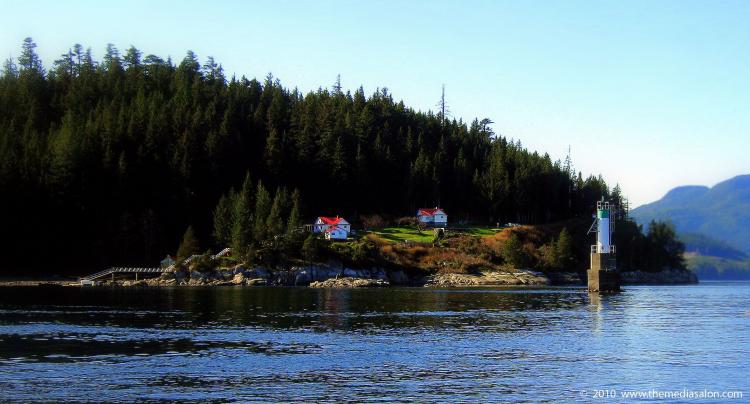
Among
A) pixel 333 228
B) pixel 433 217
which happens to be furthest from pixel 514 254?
pixel 333 228

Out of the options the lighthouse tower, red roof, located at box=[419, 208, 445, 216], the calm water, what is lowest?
the calm water

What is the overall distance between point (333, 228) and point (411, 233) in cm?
1973

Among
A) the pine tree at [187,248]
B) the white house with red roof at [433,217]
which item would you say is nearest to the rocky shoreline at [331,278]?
the pine tree at [187,248]

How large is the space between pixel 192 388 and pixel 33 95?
6820 inches

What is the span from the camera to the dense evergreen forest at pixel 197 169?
436 ft

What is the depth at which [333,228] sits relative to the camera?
142 meters

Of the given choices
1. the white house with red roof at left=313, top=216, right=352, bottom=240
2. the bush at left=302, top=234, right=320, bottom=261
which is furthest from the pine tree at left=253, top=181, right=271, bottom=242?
the white house with red roof at left=313, top=216, right=352, bottom=240

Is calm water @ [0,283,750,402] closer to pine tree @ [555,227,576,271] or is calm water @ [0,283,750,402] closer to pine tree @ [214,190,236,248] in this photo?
pine tree @ [214,190,236,248]

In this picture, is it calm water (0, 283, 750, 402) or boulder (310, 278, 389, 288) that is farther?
boulder (310, 278, 389, 288)

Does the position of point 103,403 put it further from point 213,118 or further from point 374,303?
point 213,118

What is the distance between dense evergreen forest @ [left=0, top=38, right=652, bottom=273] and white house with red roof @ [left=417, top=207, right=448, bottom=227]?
896 centimetres

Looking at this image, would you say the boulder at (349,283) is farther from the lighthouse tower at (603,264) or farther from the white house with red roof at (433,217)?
the white house with red roof at (433,217)

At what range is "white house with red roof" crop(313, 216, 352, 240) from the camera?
467ft

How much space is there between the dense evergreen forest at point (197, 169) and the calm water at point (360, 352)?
59277mm
